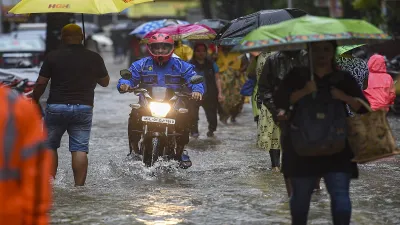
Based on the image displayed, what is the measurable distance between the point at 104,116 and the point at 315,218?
1221 cm

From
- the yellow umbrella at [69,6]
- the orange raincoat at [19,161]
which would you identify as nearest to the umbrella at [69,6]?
the yellow umbrella at [69,6]

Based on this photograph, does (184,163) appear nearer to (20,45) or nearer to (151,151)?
(151,151)

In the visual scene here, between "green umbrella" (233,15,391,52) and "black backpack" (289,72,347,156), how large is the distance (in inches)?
11.9

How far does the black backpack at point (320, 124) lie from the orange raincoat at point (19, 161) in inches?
109

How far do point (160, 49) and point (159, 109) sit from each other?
0.76 metres

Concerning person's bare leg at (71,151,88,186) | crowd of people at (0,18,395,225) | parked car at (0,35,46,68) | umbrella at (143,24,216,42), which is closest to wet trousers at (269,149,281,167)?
crowd of people at (0,18,395,225)

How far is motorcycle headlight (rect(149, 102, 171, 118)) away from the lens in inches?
443

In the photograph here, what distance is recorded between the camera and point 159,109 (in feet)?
36.9

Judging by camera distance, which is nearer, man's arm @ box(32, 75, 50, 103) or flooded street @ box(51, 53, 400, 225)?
flooded street @ box(51, 53, 400, 225)

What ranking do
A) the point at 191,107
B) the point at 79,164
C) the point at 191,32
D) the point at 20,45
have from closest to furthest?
1. the point at 79,164
2. the point at 191,107
3. the point at 191,32
4. the point at 20,45

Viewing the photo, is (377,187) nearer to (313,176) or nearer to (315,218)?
(315,218)

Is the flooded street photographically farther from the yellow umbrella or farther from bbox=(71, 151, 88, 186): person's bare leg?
the yellow umbrella

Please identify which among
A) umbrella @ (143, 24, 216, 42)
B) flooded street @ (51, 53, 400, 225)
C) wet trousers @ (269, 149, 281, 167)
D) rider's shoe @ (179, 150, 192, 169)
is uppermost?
umbrella @ (143, 24, 216, 42)

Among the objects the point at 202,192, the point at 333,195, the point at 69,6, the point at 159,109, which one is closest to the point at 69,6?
the point at 69,6
